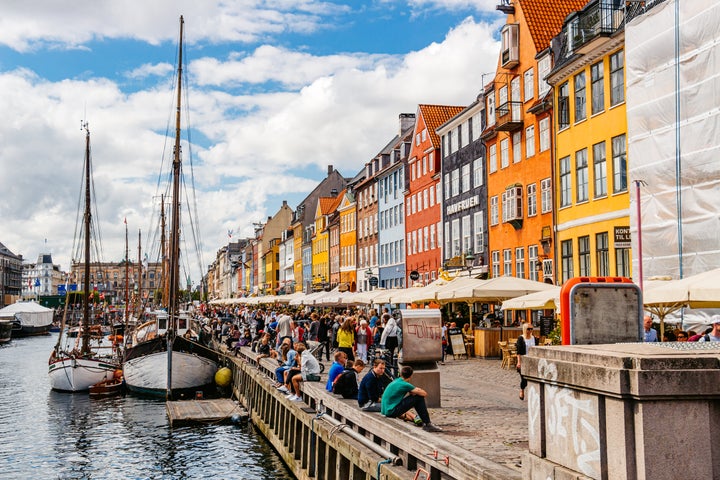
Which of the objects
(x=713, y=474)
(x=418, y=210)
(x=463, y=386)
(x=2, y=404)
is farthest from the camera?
(x=418, y=210)

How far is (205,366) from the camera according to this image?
123 ft

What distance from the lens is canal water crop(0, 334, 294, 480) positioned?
21250mm

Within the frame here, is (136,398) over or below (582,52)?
below

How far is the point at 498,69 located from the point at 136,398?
920 inches

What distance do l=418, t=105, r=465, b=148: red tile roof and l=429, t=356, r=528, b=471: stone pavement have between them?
3491cm

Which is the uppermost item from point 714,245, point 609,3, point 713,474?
point 609,3

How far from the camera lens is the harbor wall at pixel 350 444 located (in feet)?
31.6

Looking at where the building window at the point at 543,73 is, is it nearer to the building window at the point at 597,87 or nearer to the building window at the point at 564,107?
the building window at the point at 564,107

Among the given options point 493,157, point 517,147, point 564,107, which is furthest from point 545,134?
point 493,157

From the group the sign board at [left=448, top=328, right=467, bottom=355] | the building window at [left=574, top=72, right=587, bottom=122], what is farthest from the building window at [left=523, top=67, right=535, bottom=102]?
the sign board at [left=448, top=328, right=467, bottom=355]

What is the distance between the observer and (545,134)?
37688 mm

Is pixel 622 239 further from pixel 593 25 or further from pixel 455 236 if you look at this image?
pixel 455 236

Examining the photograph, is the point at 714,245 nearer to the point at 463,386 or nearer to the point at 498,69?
the point at 463,386

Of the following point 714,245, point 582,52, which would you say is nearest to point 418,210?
point 582,52
